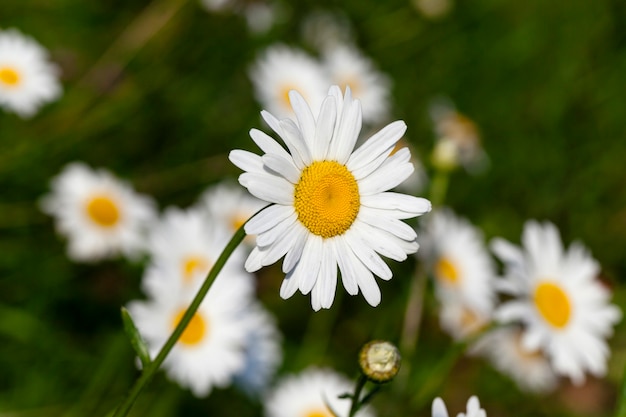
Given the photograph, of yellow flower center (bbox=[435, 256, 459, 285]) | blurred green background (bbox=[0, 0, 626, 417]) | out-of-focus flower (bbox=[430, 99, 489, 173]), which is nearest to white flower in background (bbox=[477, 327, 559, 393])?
blurred green background (bbox=[0, 0, 626, 417])

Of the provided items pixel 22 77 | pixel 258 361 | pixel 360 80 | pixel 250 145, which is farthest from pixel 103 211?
pixel 360 80

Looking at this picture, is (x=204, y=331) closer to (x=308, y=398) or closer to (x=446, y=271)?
(x=308, y=398)

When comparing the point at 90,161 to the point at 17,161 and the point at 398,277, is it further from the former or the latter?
the point at 398,277

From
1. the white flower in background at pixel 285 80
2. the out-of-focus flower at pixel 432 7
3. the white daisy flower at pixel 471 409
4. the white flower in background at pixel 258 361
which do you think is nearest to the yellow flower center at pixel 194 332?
the white flower in background at pixel 258 361

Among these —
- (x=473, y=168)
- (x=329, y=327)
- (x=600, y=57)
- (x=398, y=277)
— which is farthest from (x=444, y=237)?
(x=600, y=57)

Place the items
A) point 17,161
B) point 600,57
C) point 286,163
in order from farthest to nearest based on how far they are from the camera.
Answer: point 600,57
point 17,161
point 286,163

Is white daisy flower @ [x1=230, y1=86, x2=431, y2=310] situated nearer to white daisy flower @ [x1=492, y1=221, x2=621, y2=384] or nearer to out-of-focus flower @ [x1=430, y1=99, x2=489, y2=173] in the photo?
white daisy flower @ [x1=492, y1=221, x2=621, y2=384]
